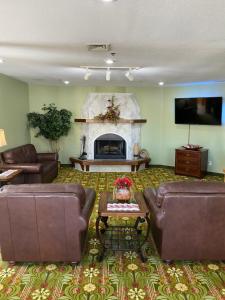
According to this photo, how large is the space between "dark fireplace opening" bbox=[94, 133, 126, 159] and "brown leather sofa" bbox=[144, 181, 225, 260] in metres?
4.94

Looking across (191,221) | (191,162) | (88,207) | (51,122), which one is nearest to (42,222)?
(88,207)

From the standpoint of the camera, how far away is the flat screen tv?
649 cm

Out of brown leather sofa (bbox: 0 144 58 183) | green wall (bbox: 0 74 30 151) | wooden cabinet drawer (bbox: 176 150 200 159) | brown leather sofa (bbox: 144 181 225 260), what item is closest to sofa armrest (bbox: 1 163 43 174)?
brown leather sofa (bbox: 0 144 58 183)

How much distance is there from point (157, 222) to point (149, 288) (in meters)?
0.66

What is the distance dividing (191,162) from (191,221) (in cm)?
420

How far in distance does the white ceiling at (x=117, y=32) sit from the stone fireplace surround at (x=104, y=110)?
3.30 meters

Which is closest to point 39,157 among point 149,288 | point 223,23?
point 149,288

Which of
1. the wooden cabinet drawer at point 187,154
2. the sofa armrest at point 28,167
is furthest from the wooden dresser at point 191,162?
the sofa armrest at point 28,167

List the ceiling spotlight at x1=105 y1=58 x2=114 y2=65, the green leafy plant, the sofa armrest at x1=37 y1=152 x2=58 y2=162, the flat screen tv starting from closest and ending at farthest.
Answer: the ceiling spotlight at x1=105 y1=58 x2=114 y2=65 → the flat screen tv → the sofa armrest at x1=37 y1=152 x2=58 y2=162 → the green leafy plant

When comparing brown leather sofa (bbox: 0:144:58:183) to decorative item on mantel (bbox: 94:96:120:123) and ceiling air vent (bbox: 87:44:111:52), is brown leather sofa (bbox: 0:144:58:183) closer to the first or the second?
decorative item on mantel (bbox: 94:96:120:123)

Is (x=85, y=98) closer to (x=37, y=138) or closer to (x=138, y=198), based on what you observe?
(x=37, y=138)

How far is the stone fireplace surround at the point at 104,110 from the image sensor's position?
24.9ft

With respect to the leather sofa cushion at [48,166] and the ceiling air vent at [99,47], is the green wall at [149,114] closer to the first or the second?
the leather sofa cushion at [48,166]

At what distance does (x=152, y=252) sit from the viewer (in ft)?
10.3
